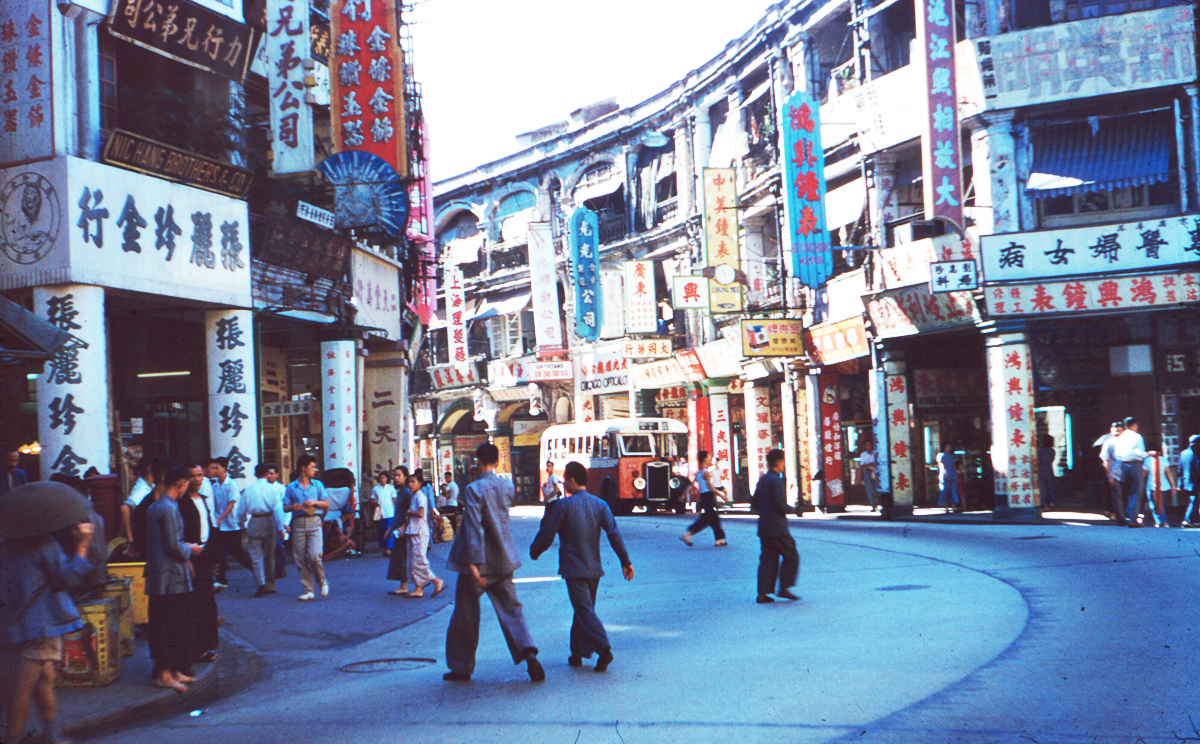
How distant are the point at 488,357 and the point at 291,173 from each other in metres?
31.0

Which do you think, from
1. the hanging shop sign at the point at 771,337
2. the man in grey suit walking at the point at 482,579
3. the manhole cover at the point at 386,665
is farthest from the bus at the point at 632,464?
the man in grey suit walking at the point at 482,579

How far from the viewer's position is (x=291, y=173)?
→ 2219 cm

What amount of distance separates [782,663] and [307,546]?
802cm

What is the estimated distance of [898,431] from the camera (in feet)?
96.7

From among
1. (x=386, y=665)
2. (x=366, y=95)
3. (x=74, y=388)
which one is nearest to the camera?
(x=386, y=665)

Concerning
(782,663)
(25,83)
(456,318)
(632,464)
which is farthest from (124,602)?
(456,318)

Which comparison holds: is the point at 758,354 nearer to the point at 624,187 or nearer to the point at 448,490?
the point at 448,490

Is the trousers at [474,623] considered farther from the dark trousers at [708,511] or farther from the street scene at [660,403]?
the dark trousers at [708,511]

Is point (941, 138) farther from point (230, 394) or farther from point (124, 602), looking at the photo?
point (124, 602)

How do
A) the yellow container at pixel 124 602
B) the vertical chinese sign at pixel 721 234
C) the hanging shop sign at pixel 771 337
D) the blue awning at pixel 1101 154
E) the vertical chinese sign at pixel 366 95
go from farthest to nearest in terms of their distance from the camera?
the vertical chinese sign at pixel 721 234, the hanging shop sign at pixel 771 337, the blue awning at pixel 1101 154, the vertical chinese sign at pixel 366 95, the yellow container at pixel 124 602

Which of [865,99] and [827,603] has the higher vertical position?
[865,99]

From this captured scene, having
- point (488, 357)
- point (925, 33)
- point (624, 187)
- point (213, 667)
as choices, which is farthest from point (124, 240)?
point (488, 357)

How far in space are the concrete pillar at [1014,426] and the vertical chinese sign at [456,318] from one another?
27.1 m

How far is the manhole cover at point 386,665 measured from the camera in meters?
9.86
